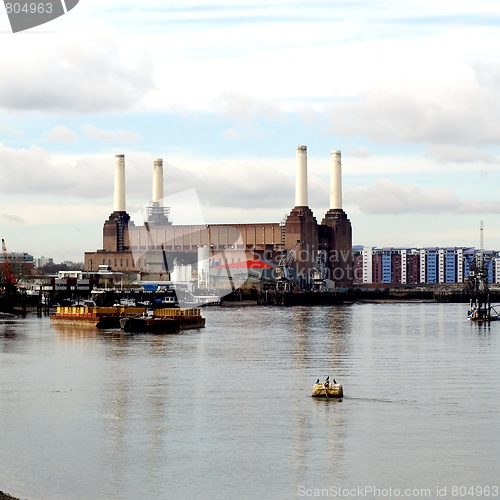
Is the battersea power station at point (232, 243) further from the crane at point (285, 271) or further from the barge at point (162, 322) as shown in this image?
the barge at point (162, 322)

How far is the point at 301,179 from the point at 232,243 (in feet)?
76.2

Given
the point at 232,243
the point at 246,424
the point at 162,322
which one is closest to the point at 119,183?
the point at 232,243

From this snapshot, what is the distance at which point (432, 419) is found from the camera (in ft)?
103

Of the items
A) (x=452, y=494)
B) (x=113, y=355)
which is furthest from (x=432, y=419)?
(x=113, y=355)

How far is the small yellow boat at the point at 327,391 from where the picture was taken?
117 ft

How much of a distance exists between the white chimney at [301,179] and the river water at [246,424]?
279ft

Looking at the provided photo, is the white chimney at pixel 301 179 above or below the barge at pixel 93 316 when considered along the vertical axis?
above

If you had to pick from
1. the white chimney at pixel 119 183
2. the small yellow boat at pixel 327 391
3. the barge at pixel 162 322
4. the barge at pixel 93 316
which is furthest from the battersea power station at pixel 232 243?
the small yellow boat at pixel 327 391

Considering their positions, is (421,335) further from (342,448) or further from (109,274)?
(109,274)

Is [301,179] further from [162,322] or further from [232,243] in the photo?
[162,322]

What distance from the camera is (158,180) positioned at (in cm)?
15000

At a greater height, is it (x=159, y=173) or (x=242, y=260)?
(x=159, y=173)

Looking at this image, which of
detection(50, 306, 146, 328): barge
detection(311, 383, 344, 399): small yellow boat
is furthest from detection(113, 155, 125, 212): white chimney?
detection(311, 383, 344, 399): small yellow boat

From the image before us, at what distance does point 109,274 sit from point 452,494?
12664cm
